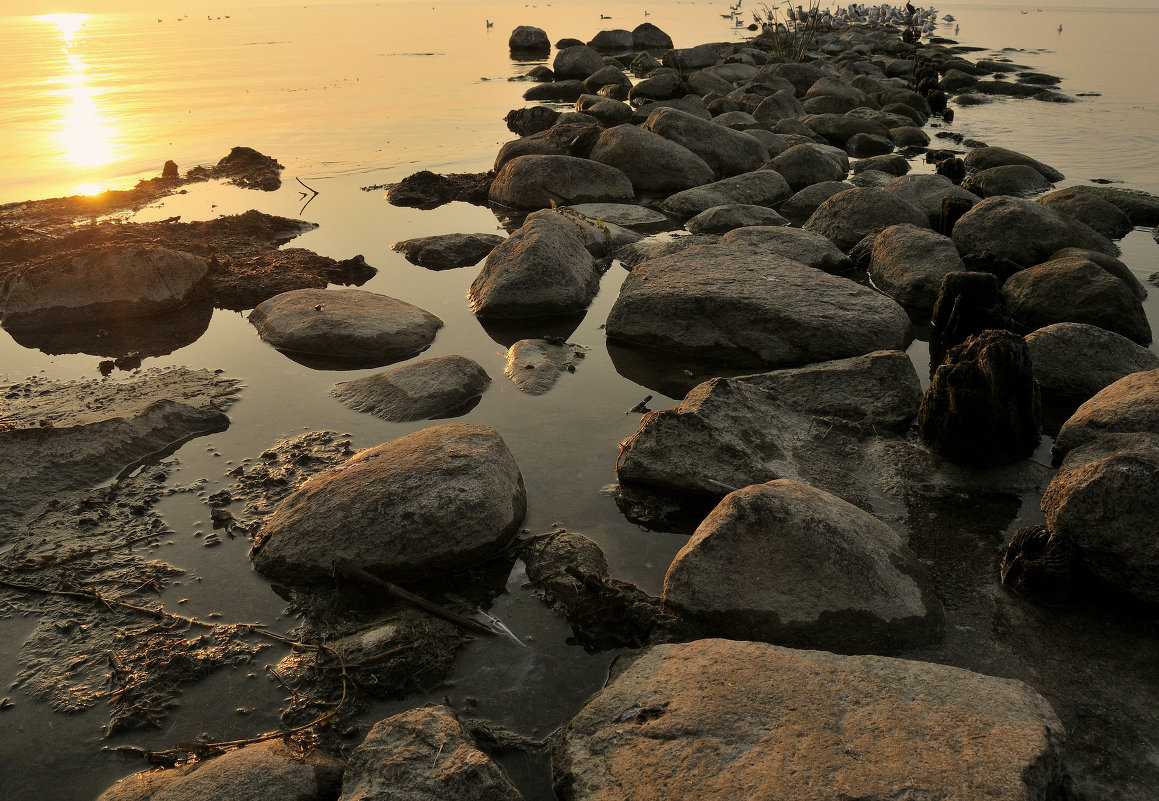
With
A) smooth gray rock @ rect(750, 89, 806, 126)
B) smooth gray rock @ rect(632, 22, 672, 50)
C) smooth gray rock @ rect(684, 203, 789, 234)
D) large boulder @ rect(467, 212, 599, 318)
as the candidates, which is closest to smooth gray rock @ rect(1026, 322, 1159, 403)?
large boulder @ rect(467, 212, 599, 318)

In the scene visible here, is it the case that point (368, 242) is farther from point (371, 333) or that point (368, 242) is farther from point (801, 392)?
point (801, 392)

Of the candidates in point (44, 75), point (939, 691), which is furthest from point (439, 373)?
point (44, 75)

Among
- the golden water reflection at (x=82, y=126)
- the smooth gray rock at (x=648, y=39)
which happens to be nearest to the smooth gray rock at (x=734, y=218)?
the golden water reflection at (x=82, y=126)

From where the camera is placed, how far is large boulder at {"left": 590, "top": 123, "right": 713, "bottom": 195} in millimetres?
11281

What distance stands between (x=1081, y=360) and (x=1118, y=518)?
238cm

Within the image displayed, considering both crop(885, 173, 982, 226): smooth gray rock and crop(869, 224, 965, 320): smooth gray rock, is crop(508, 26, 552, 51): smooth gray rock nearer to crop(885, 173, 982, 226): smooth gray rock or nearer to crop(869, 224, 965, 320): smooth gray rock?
crop(885, 173, 982, 226): smooth gray rock

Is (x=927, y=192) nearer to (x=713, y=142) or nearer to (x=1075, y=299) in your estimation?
(x=713, y=142)

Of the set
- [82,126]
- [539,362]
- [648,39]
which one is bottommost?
[539,362]

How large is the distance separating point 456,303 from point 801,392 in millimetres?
3432

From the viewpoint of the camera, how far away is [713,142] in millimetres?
12078

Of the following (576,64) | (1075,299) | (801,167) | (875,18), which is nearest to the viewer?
(1075,299)

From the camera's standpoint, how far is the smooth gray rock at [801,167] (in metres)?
11.6

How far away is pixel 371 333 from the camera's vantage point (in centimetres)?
643

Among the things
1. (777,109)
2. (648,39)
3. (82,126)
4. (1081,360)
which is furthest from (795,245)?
(648,39)
